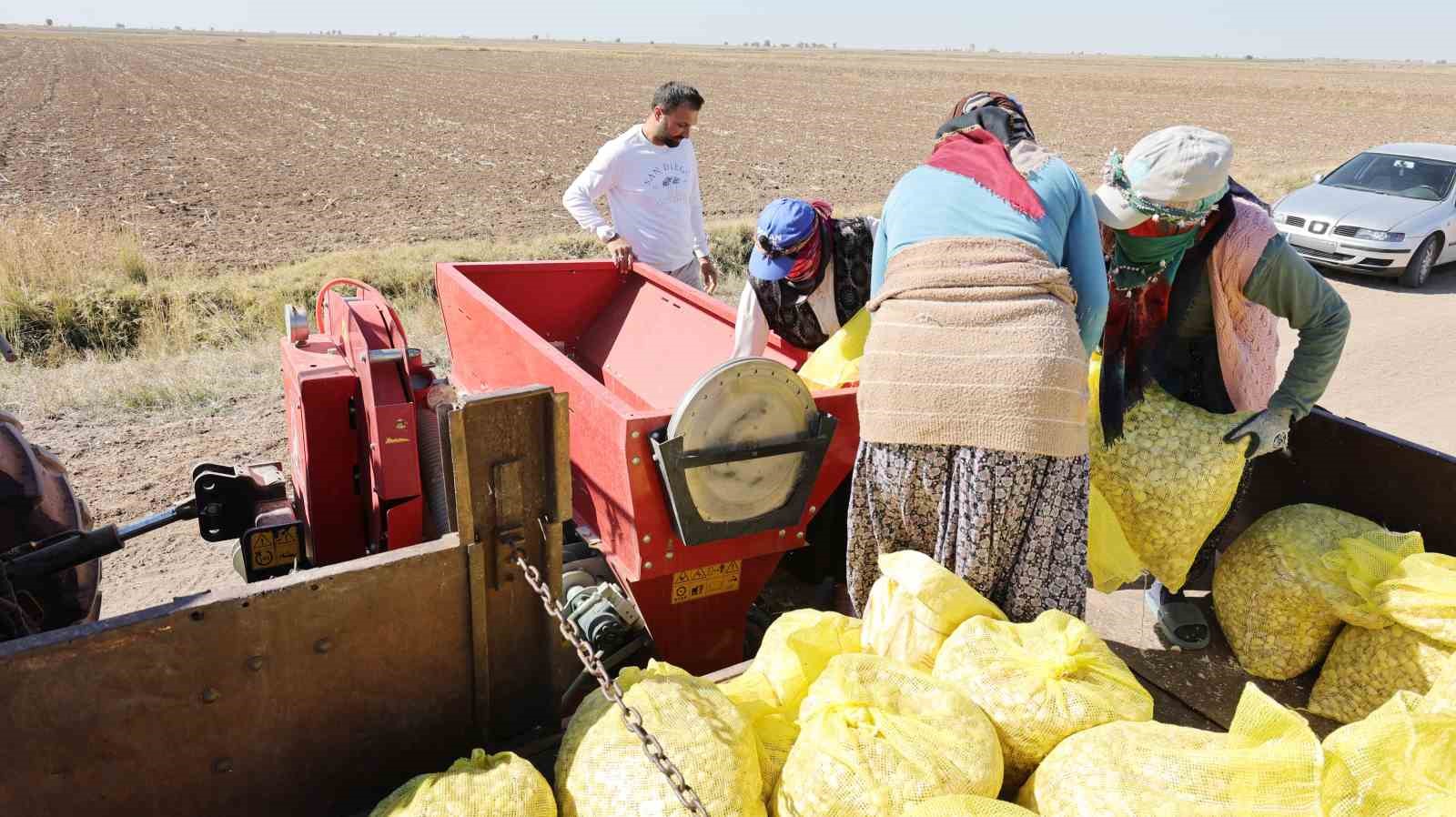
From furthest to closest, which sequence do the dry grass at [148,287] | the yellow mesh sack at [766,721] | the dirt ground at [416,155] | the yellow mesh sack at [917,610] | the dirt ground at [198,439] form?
A: the dry grass at [148,287] → the dirt ground at [416,155] → the dirt ground at [198,439] → the yellow mesh sack at [917,610] → the yellow mesh sack at [766,721]

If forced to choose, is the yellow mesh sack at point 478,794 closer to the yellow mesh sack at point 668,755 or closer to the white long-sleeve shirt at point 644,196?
the yellow mesh sack at point 668,755

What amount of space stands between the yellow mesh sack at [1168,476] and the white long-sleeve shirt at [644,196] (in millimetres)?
2896

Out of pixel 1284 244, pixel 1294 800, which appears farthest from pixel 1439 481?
pixel 1294 800

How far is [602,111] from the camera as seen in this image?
35.6 m

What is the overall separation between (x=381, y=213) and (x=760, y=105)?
29.0 m

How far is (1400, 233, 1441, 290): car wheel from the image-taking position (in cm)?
1014

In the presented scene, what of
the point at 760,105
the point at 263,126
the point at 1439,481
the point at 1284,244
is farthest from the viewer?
the point at 760,105

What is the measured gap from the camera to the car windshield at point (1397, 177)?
10.9 m

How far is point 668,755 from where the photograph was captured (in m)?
1.79

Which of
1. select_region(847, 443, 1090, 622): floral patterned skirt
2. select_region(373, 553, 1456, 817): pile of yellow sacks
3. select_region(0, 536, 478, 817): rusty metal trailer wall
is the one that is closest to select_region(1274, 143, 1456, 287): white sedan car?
select_region(847, 443, 1090, 622): floral patterned skirt

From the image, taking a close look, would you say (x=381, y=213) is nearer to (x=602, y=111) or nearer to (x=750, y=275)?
(x=750, y=275)

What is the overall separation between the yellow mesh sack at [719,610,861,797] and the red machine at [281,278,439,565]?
3.72 feet

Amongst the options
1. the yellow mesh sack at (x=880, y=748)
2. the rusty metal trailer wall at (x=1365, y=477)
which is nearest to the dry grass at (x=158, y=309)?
the rusty metal trailer wall at (x=1365, y=477)

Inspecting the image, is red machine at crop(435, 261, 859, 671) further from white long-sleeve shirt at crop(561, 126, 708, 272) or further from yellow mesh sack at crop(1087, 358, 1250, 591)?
white long-sleeve shirt at crop(561, 126, 708, 272)
